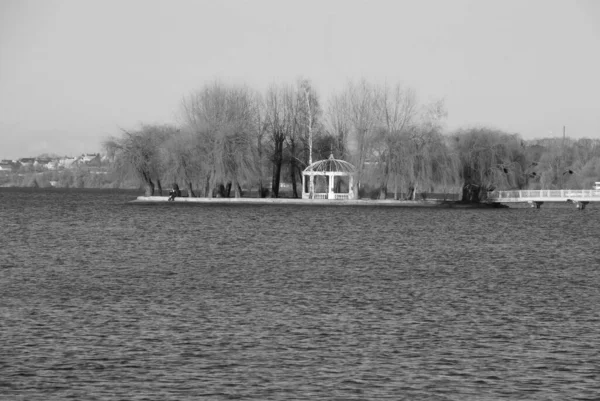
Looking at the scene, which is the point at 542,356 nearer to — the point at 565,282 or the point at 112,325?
the point at 112,325

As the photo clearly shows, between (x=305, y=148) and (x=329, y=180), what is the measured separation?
3.45m

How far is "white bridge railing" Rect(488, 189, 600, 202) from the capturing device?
93.5 m

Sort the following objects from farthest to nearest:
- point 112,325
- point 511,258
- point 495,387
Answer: point 511,258 → point 112,325 → point 495,387

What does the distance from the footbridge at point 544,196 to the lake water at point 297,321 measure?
46944 mm

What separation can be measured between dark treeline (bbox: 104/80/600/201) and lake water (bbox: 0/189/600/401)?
41.4 m

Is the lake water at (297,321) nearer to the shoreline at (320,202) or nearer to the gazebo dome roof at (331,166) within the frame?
the shoreline at (320,202)

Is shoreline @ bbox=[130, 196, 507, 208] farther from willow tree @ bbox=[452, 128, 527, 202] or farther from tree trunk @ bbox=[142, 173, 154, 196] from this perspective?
tree trunk @ bbox=[142, 173, 154, 196]

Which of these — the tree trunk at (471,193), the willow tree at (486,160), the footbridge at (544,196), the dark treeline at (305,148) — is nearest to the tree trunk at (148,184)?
the dark treeline at (305,148)

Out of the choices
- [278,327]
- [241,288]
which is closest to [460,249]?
[241,288]

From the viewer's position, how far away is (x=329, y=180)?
9538 centimetres

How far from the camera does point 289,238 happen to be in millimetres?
52469

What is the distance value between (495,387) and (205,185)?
257ft

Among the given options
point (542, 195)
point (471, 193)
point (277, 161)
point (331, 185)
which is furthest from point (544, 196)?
point (277, 161)

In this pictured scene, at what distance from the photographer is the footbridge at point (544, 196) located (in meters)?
93.4
